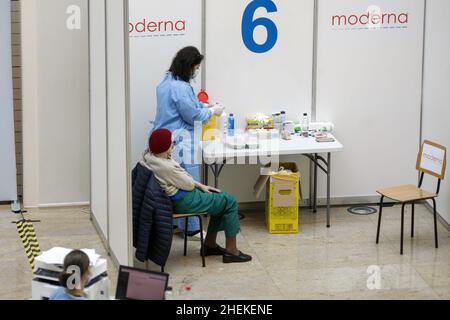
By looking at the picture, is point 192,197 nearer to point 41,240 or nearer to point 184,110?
point 184,110

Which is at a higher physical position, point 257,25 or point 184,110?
point 257,25

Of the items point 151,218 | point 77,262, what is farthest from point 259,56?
point 77,262

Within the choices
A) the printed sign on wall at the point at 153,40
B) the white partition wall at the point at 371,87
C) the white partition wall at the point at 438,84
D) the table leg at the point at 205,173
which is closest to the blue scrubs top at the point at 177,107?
the printed sign on wall at the point at 153,40

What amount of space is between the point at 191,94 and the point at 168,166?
966 mm

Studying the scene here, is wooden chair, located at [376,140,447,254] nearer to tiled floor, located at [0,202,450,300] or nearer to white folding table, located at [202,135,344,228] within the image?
tiled floor, located at [0,202,450,300]

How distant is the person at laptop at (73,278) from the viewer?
4652 millimetres

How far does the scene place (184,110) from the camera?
7375mm

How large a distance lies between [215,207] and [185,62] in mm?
1244

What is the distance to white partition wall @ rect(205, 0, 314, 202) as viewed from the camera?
7926mm

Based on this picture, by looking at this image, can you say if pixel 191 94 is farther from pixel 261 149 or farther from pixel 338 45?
pixel 338 45

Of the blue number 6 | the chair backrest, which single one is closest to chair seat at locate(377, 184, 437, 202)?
the chair backrest

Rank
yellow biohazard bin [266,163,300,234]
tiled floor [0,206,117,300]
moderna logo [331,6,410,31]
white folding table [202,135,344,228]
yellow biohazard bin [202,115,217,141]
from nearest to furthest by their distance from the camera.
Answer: tiled floor [0,206,117,300], white folding table [202,135,344,228], yellow biohazard bin [266,163,300,234], yellow biohazard bin [202,115,217,141], moderna logo [331,6,410,31]

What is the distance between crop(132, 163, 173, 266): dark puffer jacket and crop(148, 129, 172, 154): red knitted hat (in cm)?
18
